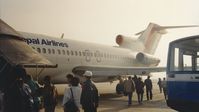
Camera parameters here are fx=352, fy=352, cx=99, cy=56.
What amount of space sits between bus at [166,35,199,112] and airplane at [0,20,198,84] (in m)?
5.98

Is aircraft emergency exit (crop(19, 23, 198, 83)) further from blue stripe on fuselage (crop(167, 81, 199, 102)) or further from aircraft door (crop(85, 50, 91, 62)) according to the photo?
blue stripe on fuselage (crop(167, 81, 199, 102))

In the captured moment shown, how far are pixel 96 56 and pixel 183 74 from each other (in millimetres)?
14048

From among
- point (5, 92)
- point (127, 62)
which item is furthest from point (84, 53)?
point (5, 92)

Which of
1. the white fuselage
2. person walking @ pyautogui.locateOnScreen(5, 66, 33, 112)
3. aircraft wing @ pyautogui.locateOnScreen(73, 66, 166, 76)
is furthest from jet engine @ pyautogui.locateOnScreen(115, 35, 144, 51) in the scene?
person walking @ pyautogui.locateOnScreen(5, 66, 33, 112)

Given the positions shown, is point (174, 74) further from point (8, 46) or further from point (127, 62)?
point (127, 62)

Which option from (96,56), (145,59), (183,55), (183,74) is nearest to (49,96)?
(183,74)

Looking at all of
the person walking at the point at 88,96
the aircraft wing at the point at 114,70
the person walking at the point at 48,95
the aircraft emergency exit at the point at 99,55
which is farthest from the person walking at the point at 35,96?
the aircraft wing at the point at 114,70

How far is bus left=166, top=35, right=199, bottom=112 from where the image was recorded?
1010 centimetres

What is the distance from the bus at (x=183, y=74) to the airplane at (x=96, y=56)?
236 inches

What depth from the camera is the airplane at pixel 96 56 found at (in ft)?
62.8

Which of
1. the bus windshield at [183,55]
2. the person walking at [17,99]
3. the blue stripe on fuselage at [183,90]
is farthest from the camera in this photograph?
the bus windshield at [183,55]

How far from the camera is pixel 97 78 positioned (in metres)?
23.7

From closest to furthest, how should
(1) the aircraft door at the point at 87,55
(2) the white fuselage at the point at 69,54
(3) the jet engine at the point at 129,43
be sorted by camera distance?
1. (2) the white fuselage at the point at 69,54
2. (1) the aircraft door at the point at 87,55
3. (3) the jet engine at the point at 129,43

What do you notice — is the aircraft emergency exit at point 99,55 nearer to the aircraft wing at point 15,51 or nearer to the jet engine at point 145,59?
the jet engine at point 145,59
